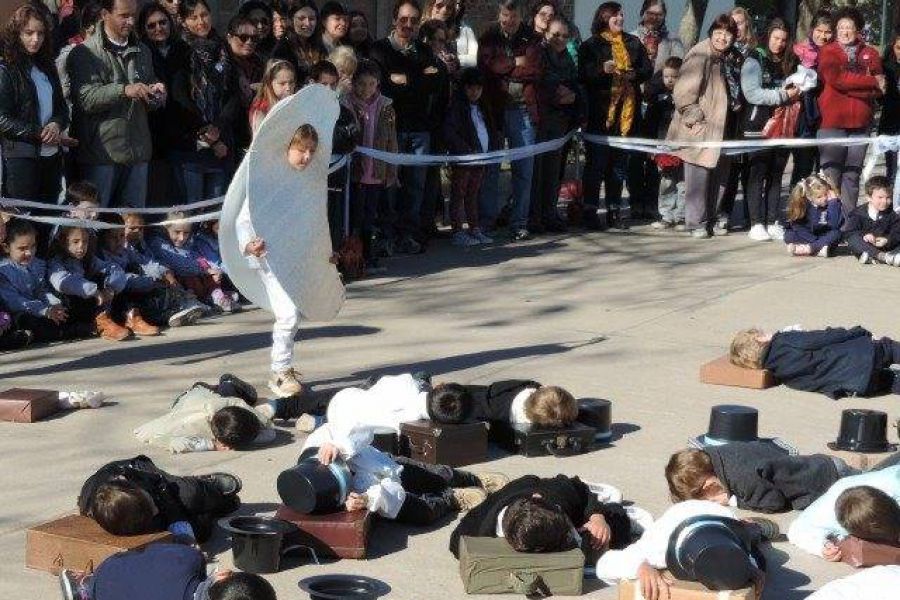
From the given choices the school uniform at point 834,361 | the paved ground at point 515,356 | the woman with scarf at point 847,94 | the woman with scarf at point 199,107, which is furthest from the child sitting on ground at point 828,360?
the woman with scarf at point 847,94

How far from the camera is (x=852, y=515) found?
6.33m

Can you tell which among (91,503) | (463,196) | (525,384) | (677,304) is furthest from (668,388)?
(463,196)

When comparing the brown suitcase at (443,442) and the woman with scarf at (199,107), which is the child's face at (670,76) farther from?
the brown suitcase at (443,442)

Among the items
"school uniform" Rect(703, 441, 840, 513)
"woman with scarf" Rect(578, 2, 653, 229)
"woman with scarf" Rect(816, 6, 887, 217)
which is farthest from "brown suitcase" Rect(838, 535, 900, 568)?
"woman with scarf" Rect(578, 2, 653, 229)

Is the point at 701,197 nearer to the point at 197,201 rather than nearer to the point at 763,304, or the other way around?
the point at 763,304

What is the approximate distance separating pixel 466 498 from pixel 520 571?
3.53ft

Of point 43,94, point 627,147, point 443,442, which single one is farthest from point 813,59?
point 443,442

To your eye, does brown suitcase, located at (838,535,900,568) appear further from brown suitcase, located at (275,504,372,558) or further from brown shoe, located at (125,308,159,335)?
brown shoe, located at (125,308,159,335)

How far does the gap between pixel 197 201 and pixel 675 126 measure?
15.9 ft

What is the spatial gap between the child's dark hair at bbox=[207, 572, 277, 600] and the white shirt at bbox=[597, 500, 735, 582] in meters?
1.50

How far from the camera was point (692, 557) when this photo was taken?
5.70 metres

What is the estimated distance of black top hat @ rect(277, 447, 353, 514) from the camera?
21.0 ft

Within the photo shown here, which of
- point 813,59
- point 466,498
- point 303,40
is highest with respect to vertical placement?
point 303,40

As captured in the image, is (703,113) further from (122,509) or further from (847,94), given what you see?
(122,509)
